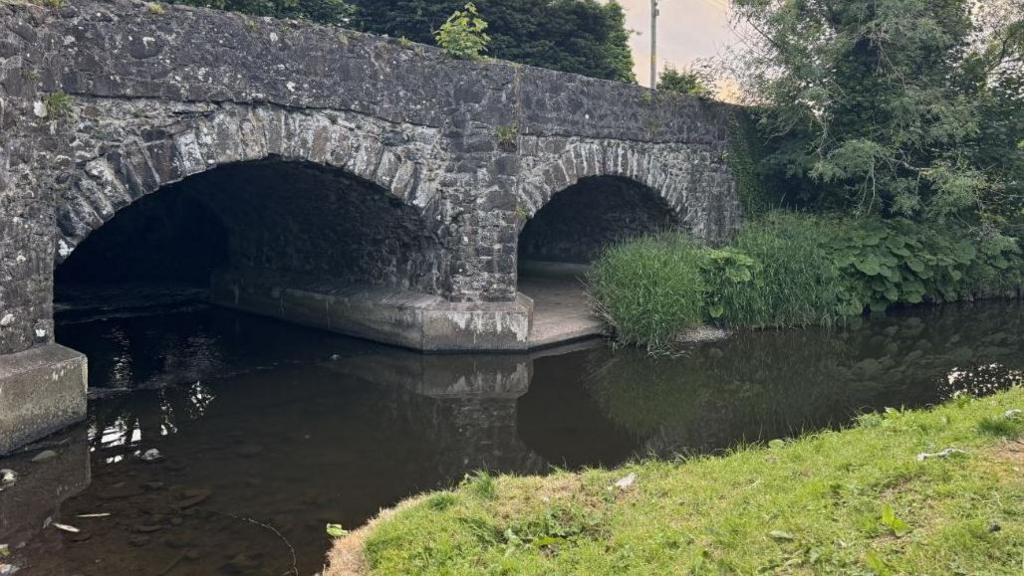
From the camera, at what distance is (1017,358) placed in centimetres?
1059

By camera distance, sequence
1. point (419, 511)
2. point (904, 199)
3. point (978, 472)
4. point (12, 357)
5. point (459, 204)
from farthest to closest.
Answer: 1. point (904, 199)
2. point (459, 204)
3. point (12, 357)
4. point (419, 511)
5. point (978, 472)

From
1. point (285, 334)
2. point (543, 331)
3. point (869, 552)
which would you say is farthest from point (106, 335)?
point (869, 552)

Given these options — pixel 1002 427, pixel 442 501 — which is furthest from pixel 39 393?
pixel 1002 427

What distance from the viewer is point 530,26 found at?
57.2 feet

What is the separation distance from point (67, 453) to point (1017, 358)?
10.8 metres

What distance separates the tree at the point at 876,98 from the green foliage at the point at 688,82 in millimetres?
799

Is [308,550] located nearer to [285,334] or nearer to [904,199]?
[285,334]

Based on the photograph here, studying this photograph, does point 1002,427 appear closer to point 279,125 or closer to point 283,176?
point 279,125

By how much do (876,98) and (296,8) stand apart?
34.2 feet

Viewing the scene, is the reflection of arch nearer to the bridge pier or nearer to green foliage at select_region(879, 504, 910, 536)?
the bridge pier

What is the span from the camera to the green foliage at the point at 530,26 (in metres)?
17.0

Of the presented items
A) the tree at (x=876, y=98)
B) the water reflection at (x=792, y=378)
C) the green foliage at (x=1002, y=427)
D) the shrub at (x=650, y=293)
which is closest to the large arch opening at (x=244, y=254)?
the shrub at (x=650, y=293)

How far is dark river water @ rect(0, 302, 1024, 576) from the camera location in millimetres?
5430

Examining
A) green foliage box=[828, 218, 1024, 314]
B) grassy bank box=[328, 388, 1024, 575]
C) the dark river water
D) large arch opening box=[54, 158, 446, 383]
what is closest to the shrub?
the dark river water
